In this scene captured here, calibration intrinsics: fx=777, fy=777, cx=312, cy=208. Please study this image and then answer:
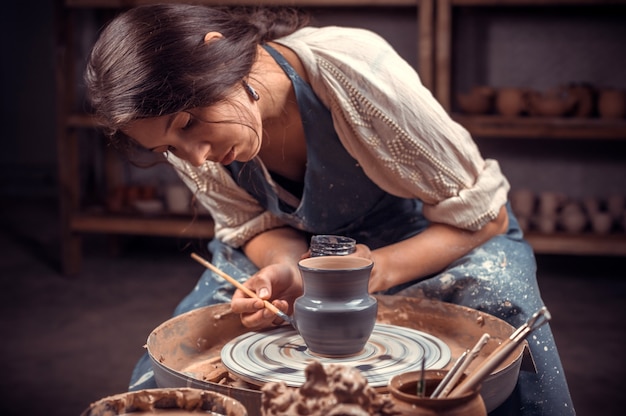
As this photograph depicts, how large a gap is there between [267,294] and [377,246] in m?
0.52

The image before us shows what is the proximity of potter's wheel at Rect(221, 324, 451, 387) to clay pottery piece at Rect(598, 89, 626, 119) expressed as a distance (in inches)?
97.7

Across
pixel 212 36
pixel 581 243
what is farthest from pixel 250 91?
pixel 581 243

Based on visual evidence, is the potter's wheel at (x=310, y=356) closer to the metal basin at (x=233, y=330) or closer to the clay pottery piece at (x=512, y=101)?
the metal basin at (x=233, y=330)

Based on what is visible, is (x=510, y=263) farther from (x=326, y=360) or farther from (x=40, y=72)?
(x=40, y=72)

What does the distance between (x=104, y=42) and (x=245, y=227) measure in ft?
1.83

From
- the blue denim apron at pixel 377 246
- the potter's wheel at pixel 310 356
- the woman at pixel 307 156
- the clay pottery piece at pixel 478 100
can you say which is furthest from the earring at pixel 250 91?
the clay pottery piece at pixel 478 100

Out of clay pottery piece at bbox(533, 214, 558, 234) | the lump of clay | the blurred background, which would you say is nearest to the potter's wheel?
the lump of clay

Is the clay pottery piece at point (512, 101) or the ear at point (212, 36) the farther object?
the clay pottery piece at point (512, 101)

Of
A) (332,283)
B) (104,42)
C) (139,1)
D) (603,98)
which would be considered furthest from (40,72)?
(332,283)

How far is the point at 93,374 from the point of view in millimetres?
2580

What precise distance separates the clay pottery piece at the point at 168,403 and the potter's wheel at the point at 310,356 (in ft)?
0.65

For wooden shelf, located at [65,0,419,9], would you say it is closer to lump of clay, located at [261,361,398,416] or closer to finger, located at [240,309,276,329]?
finger, located at [240,309,276,329]

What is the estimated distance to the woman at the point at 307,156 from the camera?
3.91 ft

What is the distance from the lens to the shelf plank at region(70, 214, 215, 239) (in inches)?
146
